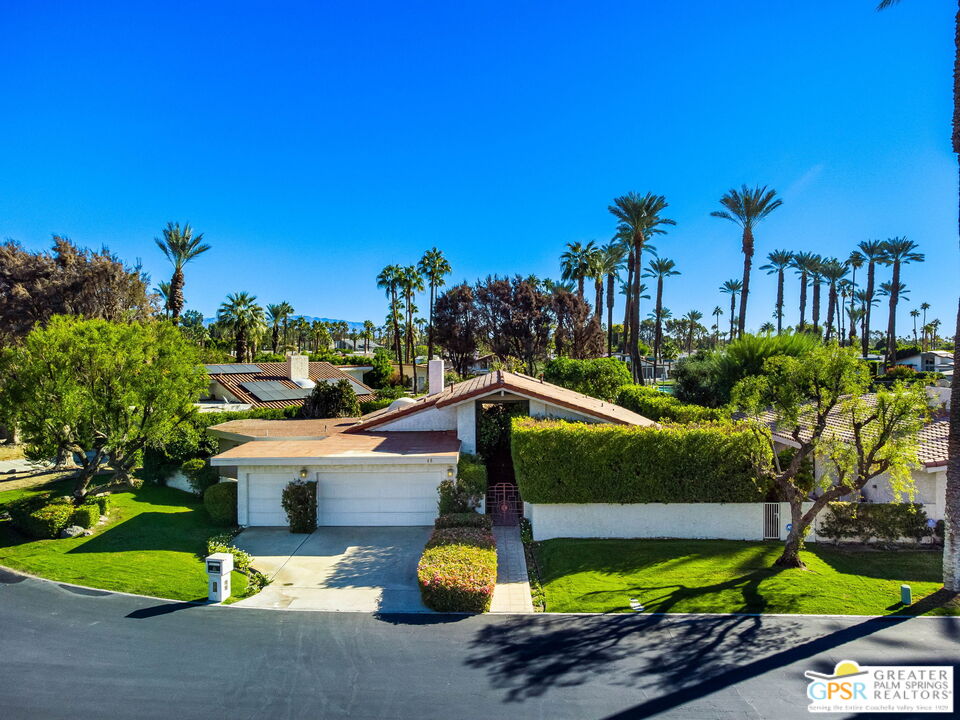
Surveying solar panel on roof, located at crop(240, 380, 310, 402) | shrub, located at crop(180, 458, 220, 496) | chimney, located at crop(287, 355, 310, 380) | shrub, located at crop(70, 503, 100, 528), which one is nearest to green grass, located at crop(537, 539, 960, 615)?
shrub, located at crop(180, 458, 220, 496)

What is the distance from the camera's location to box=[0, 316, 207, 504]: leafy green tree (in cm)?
1670

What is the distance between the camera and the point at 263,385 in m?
41.5

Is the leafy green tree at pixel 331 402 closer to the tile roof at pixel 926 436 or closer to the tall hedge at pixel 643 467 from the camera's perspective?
the tall hedge at pixel 643 467

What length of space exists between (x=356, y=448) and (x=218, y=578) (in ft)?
21.5

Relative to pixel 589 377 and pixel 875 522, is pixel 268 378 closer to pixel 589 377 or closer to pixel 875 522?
pixel 589 377

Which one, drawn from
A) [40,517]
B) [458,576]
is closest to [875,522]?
[458,576]

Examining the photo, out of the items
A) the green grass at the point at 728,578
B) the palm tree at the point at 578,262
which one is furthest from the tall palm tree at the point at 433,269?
the green grass at the point at 728,578

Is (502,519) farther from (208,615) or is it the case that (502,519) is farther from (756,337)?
(756,337)

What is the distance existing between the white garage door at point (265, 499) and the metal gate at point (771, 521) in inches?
582

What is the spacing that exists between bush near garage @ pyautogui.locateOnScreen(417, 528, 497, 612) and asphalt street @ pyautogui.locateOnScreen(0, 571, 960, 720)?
36 cm

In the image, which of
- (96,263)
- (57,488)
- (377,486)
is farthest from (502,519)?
(96,263)

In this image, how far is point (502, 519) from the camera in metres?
17.7

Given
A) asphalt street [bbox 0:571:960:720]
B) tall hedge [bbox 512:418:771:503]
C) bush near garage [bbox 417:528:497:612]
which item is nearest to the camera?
asphalt street [bbox 0:571:960:720]

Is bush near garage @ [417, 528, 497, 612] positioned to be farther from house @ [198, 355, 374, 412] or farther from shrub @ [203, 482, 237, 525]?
house @ [198, 355, 374, 412]
